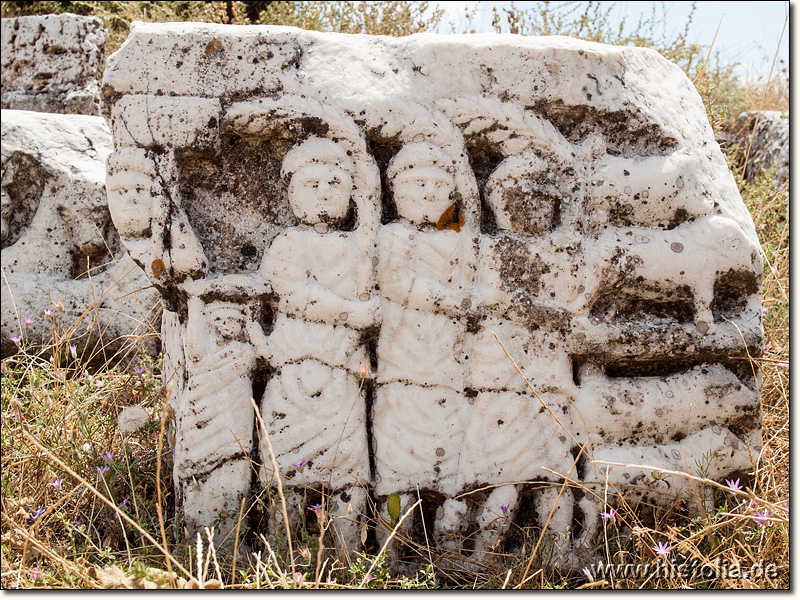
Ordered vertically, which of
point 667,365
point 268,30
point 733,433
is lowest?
point 733,433

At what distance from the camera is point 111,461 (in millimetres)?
2635

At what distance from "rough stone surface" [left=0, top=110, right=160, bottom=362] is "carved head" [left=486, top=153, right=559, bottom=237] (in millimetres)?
2077

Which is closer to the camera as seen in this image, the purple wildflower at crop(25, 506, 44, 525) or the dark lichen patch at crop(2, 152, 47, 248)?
the purple wildflower at crop(25, 506, 44, 525)

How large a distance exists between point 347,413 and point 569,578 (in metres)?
0.91

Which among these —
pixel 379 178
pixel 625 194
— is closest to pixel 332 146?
pixel 379 178

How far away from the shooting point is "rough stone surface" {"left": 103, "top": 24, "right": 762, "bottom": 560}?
2.41m

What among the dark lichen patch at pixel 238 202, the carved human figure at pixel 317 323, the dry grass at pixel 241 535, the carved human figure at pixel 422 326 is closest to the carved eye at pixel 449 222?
the carved human figure at pixel 422 326

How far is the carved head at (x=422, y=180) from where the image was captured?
2443 millimetres

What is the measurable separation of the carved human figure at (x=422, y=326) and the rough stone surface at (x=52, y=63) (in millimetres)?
3412

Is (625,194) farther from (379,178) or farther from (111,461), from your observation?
(111,461)

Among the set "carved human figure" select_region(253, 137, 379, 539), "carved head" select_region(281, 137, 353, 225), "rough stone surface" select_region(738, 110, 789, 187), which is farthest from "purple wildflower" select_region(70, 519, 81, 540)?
"rough stone surface" select_region(738, 110, 789, 187)

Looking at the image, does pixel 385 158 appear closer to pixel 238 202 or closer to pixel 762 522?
pixel 238 202

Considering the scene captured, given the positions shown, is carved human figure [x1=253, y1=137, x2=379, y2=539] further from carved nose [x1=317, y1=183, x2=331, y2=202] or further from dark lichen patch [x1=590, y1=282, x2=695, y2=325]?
dark lichen patch [x1=590, y1=282, x2=695, y2=325]

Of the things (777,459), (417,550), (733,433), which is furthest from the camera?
(777,459)
